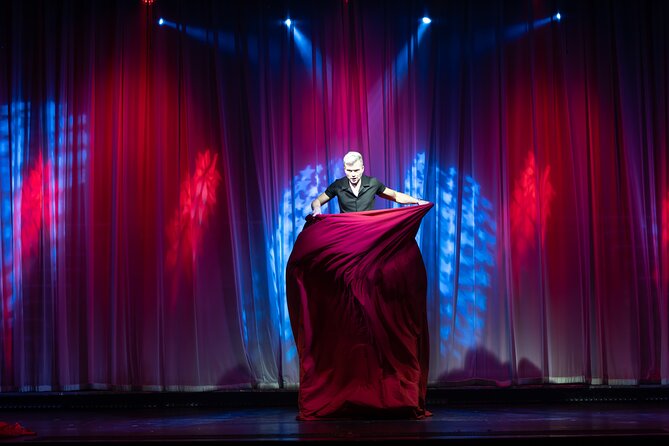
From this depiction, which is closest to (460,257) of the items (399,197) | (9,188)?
(399,197)

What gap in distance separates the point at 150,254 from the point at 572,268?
322 cm

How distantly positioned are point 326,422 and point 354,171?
1.59 metres

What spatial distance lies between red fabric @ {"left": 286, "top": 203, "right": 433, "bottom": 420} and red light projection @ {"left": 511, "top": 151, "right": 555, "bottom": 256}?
155 centimetres

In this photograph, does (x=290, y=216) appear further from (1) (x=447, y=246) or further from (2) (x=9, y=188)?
(2) (x=9, y=188)

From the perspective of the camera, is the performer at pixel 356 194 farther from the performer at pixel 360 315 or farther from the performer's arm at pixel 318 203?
the performer at pixel 360 315

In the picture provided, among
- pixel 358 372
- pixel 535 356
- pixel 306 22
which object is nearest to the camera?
pixel 358 372

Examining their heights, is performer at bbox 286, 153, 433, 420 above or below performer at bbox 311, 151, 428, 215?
below

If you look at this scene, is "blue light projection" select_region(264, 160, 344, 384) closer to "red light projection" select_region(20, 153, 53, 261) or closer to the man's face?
the man's face

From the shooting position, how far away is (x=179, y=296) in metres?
5.27

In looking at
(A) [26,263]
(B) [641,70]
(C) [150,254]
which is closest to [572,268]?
(B) [641,70]

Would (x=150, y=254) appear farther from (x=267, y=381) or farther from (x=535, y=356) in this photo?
(x=535, y=356)

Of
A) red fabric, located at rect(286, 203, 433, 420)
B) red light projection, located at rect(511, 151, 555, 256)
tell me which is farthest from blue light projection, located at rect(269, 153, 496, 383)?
red fabric, located at rect(286, 203, 433, 420)

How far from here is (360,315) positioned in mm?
3836

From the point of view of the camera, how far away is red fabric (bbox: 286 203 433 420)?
12.3 ft
